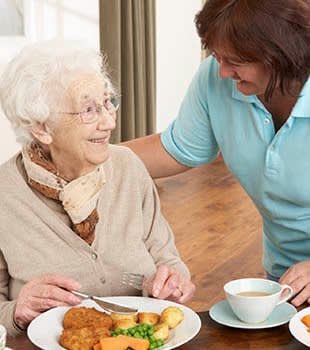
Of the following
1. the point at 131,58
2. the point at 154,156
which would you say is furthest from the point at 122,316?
the point at 131,58

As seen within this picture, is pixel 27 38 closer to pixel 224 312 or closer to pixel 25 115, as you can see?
pixel 25 115

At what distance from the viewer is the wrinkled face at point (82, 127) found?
1.91m

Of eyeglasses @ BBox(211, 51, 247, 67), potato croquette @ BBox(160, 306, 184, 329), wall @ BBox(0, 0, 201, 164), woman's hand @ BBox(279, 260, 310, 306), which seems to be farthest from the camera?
wall @ BBox(0, 0, 201, 164)

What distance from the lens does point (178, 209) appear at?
5.24 meters

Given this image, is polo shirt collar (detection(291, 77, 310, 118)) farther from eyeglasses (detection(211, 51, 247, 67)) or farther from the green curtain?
the green curtain

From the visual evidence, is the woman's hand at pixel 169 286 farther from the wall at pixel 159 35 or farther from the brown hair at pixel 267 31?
the wall at pixel 159 35

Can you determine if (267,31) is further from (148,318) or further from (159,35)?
(159,35)

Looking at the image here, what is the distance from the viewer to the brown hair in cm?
Answer: 184

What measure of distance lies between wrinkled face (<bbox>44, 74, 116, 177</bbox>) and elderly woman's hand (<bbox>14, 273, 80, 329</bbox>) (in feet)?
0.98

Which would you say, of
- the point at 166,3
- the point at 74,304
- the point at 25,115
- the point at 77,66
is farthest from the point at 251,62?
the point at 166,3

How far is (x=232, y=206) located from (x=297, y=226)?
10.3 feet

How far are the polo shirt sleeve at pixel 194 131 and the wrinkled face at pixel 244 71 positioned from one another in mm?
262

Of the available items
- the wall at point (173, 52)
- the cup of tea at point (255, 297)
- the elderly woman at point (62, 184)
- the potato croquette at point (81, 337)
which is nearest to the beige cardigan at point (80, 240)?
the elderly woman at point (62, 184)

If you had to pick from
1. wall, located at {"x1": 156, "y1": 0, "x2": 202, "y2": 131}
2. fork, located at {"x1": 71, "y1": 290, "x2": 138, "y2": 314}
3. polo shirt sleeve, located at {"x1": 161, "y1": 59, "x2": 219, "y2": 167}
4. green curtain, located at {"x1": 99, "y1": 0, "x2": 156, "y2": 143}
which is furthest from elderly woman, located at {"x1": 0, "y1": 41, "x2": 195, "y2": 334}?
wall, located at {"x1": 156, "y1": 0, "x2": 202, "y2": 131}
